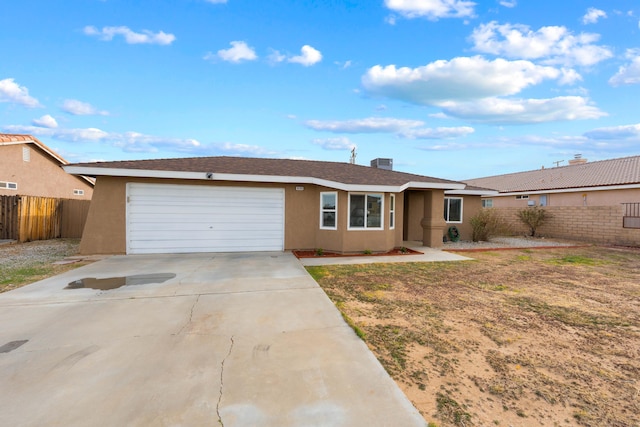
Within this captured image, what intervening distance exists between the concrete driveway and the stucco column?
27.7ft

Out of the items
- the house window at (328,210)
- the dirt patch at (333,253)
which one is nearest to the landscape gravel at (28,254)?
the dirt patch at (333,253)

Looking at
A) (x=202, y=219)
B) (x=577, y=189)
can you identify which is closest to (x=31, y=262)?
(x=202, y=219)

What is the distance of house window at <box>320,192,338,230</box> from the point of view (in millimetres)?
10445

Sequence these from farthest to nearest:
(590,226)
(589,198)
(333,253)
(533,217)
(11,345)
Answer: (533,217), (589,198), (590,226), (333,253), (11,345)

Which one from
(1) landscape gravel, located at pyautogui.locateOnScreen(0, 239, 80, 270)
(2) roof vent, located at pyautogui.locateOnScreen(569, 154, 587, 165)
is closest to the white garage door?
(1) landscape gravel, located at pyautogui.locateOnScreen(0, 239, 80, 270)

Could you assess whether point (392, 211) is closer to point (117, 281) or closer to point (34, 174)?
point (117, 281)

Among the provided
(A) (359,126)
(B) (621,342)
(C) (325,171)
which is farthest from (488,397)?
(A) (359,126)

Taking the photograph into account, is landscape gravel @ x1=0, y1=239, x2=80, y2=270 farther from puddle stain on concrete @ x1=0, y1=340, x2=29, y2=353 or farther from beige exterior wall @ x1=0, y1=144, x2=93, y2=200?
puddle stain on concrete @ x1=0, y1=340, x2=29, y2=353

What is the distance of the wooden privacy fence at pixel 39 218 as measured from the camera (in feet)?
41.2

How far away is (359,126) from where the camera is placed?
2700cm

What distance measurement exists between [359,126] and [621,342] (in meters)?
25.3

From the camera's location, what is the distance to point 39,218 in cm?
1332

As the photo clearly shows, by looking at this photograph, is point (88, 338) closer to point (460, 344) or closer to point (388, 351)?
point (388, 351)

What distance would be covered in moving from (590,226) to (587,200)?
2460mm
